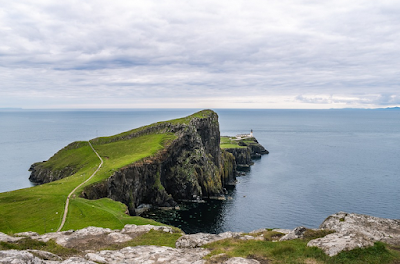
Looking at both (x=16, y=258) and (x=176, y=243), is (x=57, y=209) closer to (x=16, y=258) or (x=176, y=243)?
(x=176, y=243)

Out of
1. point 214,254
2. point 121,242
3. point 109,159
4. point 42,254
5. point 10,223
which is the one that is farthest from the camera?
point 109,159

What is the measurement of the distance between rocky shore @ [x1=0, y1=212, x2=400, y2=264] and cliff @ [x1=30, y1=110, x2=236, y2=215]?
39838 millimetres

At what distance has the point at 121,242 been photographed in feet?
105

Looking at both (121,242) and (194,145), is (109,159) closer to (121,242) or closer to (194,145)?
(194,145)

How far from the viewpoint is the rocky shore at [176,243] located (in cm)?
2178

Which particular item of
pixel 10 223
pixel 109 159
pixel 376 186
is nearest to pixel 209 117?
pixel 109 159

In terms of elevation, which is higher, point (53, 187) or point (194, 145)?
point (194, 145)

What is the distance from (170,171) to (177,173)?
2.99 meters

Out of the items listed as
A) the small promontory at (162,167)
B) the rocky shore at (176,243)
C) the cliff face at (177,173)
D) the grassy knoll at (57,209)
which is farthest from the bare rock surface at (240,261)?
the cliff face at (177,173)

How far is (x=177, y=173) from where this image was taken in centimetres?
10475

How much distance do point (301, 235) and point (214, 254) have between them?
383 inches

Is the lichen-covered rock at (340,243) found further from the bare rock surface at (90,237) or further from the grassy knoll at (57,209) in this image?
the grassy knoll at (57,209)

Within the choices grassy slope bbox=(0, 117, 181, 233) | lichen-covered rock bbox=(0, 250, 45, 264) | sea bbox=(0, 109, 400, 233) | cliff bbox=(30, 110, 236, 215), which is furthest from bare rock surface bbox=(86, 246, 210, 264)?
cliff bbox=(30, 110, 236, 215)

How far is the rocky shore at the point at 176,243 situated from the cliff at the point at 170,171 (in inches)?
1568
